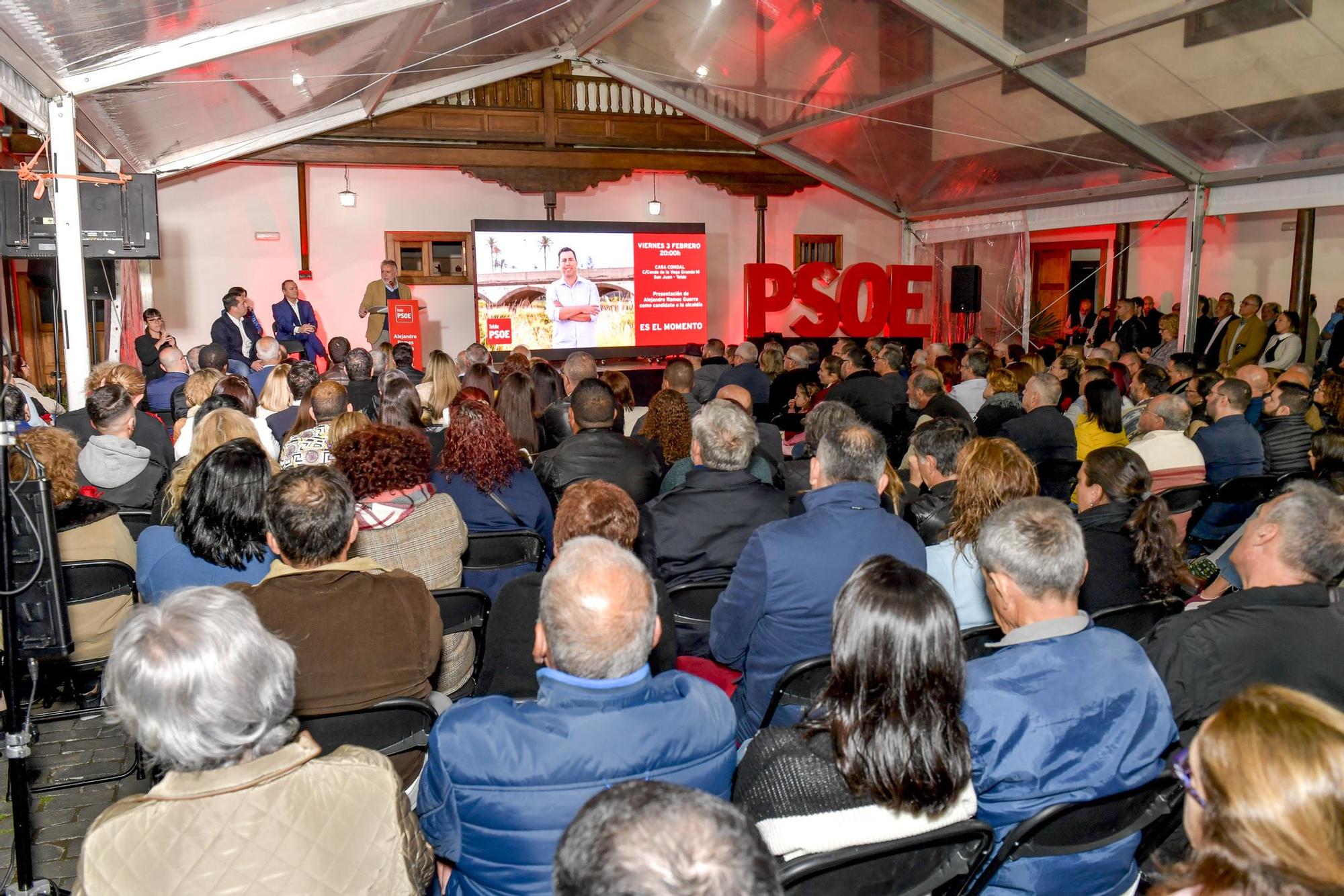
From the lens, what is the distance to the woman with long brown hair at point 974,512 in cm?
304

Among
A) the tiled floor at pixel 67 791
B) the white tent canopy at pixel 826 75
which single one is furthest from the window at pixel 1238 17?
the tiled floor at pixel 67 791

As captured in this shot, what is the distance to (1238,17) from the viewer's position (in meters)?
7.18

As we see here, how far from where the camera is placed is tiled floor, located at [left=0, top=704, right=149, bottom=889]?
2.98m

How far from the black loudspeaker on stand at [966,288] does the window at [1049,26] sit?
412 cm

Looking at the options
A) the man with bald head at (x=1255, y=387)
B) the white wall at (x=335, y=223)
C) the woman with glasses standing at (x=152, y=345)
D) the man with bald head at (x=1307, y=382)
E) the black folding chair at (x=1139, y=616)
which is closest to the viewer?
the black folding chair at (x=1139, y=616)

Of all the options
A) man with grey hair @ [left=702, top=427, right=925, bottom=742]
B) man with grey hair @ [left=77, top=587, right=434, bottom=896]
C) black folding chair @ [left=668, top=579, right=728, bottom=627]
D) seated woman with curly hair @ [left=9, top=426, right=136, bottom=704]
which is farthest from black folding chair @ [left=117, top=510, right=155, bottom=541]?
man with grey hair @ [left=77, top=587, right=434, bottom=896]

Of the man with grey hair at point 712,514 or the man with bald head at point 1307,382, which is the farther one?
the man with bald head at point 1307,382

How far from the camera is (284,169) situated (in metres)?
12.2

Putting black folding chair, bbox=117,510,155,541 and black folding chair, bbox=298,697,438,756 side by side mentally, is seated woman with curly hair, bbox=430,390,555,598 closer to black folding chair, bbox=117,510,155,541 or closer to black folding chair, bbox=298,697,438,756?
black folding chair, bbox=117,510,155,541

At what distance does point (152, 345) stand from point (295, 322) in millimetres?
2299

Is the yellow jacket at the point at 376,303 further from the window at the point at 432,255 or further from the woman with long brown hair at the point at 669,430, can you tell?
the woman with long brown hair at the point at 669,430

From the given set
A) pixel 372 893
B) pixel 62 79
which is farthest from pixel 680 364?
pixel 372 893

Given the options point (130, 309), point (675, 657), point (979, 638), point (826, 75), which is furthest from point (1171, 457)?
point (130, 309)

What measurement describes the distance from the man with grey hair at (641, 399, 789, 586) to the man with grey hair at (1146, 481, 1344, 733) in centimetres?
135
